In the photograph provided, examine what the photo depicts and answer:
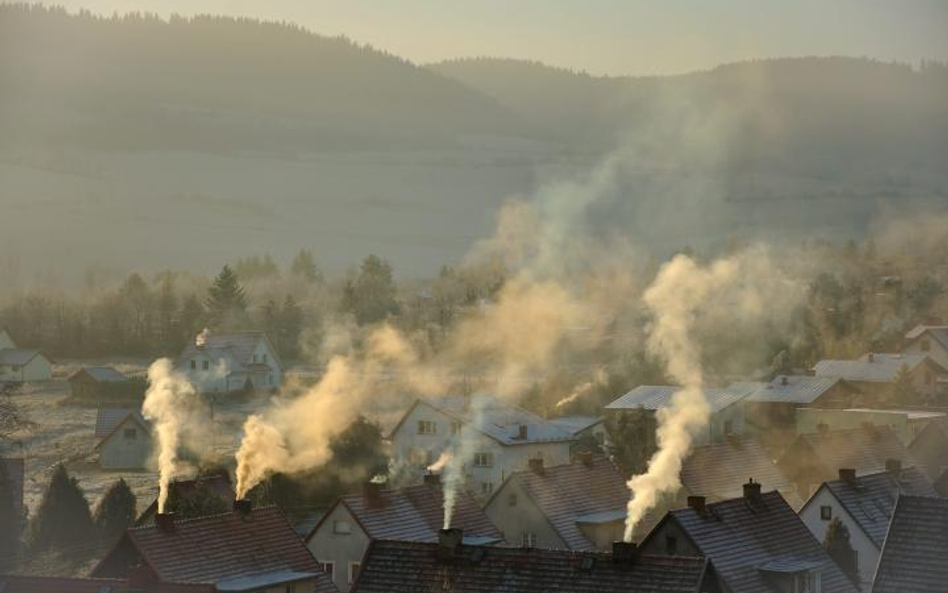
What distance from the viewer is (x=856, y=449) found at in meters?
55.6

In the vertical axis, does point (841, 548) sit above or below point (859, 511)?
below

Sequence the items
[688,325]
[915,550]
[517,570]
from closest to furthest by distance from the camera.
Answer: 1. [915,550]
2. [517,570]
3. [688,325]

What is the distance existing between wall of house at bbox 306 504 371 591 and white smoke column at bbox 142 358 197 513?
4005 mm

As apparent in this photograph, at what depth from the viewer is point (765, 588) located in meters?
36.1

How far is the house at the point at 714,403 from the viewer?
2712 inches

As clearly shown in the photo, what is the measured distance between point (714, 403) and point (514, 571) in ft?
128

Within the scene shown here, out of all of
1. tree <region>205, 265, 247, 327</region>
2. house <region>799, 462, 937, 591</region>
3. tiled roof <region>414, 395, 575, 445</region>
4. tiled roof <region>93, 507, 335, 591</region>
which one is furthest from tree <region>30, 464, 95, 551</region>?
tree <region>205, 265, 247, 327</region>

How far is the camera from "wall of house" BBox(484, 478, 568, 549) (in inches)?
1865

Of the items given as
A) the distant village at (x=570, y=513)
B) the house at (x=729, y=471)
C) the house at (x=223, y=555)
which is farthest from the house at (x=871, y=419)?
the house at (x=223, y=555)

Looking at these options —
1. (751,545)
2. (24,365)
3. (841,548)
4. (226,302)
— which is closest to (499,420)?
(841,548)

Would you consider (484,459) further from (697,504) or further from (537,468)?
(697,504)

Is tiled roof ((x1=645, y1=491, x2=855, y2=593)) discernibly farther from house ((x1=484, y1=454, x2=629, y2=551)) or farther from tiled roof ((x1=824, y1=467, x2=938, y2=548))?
house ((x1=484, y1=454, x2=629, y2=551))

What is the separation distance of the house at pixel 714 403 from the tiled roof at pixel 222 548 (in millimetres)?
29055

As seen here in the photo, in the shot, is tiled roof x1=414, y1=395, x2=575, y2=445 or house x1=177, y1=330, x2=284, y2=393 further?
house x1=177, y1=330, x2=284, y2=393
